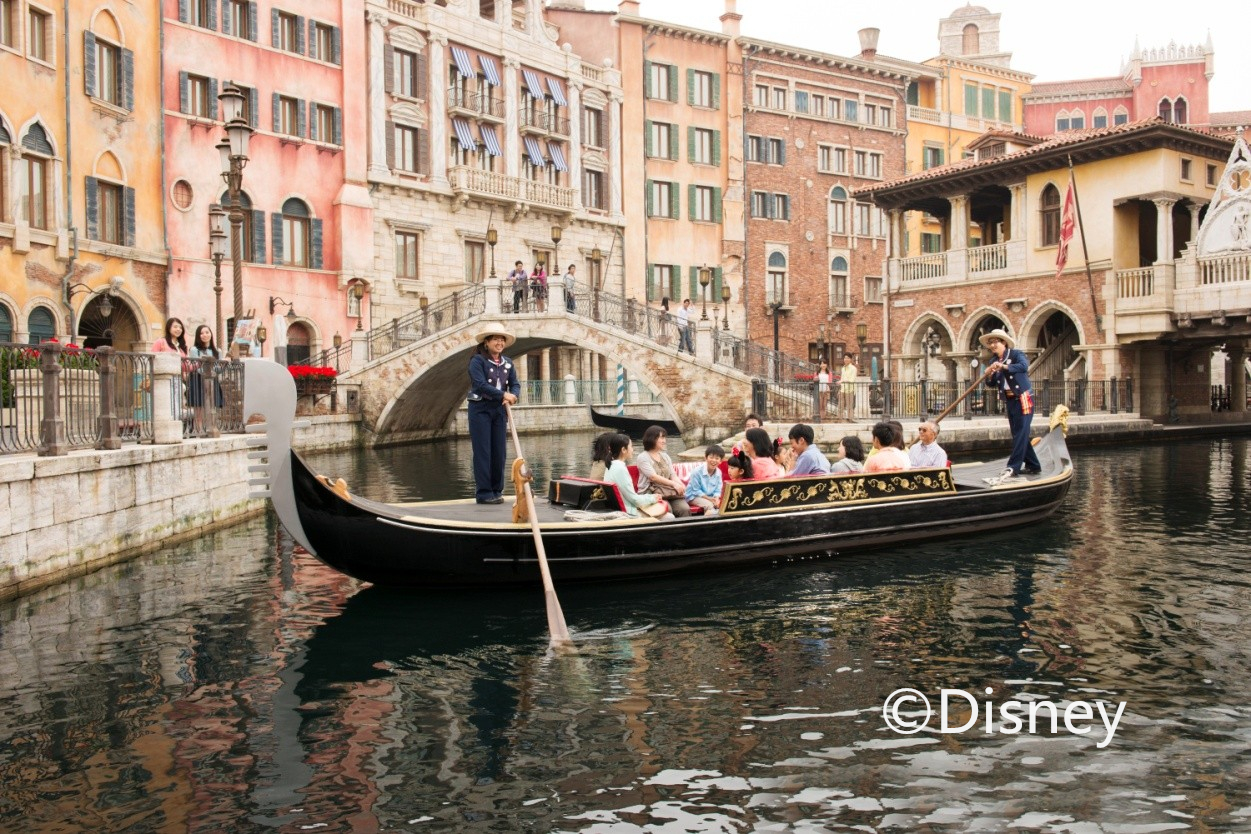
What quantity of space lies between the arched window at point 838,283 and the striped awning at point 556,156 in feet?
36.5

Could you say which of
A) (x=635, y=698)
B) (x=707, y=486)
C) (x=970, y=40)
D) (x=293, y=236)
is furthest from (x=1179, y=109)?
(x=635, y=698)

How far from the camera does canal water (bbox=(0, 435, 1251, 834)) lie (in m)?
4.43

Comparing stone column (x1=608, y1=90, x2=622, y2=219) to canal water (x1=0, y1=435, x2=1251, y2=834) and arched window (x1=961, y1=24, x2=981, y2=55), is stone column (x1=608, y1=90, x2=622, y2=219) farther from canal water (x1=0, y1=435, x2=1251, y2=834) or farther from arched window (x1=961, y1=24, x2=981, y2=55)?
canal water (x1=0, y1=435, x2=1251, y2=834)

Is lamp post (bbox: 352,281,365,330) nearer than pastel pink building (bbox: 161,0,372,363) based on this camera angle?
No

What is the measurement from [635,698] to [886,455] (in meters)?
5.13

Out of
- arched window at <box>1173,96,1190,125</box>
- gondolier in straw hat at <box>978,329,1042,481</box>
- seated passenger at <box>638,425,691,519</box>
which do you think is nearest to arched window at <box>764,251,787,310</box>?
arched window at <box>1173,96,1190,125</box>

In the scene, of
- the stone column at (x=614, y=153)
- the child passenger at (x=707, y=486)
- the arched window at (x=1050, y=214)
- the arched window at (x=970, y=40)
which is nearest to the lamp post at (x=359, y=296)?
the stone column at (x=614, y=153)

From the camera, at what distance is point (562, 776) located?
475 centimetres

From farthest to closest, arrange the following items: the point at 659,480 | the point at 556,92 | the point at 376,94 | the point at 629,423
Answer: the point at 556,92
the point at 376,94
the point at 629,423
the point at 659,480

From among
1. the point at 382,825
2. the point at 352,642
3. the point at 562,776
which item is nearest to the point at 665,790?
the point at 562,776

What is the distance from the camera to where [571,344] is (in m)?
24.1

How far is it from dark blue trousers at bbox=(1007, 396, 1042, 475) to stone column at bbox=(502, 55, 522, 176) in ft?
71.5

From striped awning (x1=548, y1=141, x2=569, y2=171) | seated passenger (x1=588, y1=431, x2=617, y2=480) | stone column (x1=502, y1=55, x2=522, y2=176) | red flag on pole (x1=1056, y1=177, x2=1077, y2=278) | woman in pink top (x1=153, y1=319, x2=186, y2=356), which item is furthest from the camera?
striped awning (x1=548, y1=141, x2=569, y2=171)

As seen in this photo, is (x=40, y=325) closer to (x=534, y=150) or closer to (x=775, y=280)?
(x=534, y=150)
